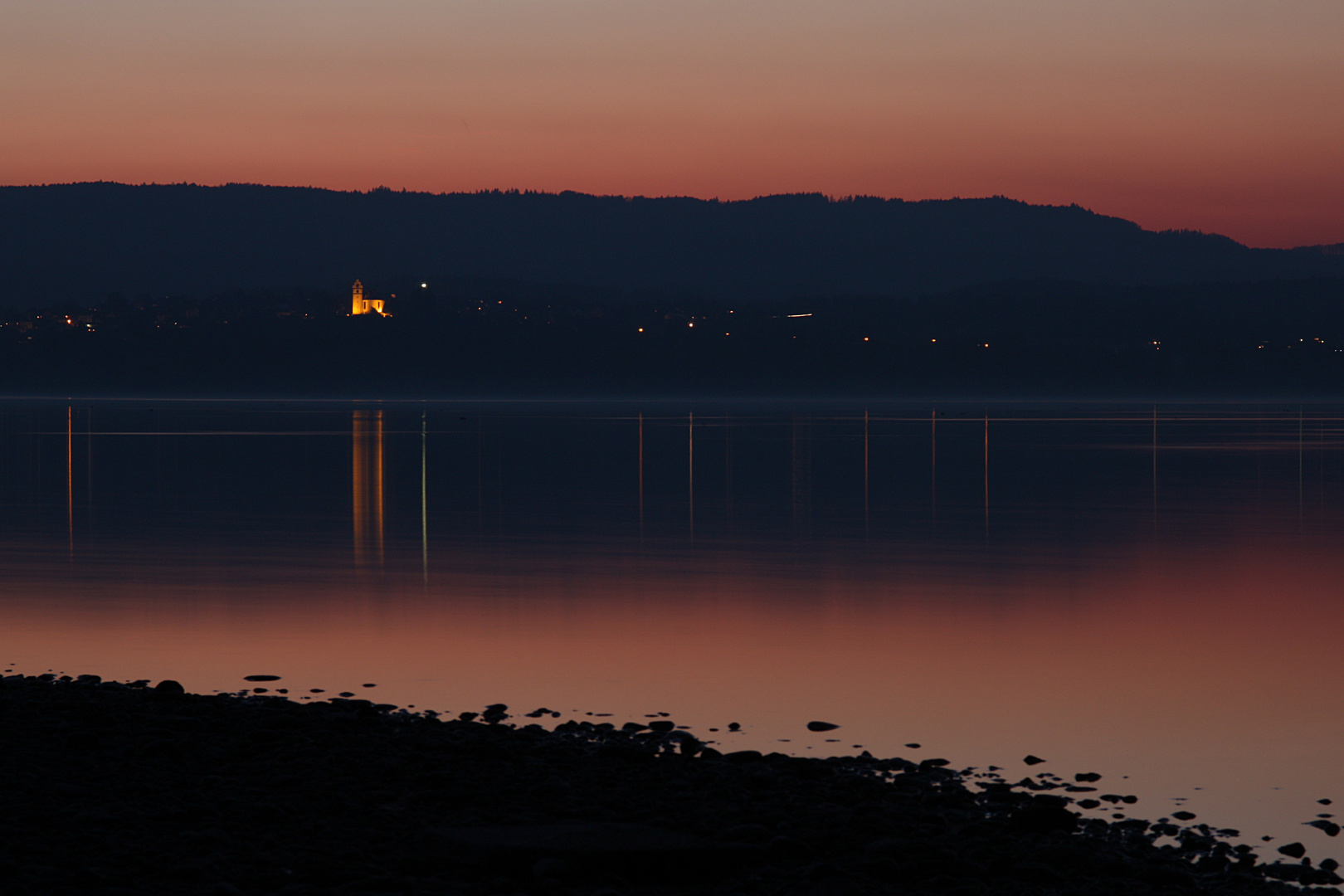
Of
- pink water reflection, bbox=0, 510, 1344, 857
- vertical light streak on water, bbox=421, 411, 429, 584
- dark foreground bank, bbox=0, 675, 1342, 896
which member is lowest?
vertical light streak on water, bbox=421, 411, 429, 584

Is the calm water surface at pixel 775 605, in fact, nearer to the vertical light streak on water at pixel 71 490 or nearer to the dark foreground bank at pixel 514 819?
the vertical light streak on water at pixel 71 490

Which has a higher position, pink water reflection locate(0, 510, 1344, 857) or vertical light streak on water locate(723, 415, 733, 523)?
pink water reflection locate(0, 510, 1344, 857)

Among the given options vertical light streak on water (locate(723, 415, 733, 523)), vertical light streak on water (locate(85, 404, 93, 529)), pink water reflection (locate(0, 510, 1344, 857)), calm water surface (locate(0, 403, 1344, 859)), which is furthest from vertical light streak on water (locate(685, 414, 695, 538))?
vertical light streak on water (locate(85, 404, 93, 529))

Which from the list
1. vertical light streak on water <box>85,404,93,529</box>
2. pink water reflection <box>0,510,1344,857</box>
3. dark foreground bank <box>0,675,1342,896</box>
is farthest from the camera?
vertical light streak on water <box>85,404,93,529</box>

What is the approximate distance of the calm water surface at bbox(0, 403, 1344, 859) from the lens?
11664mm

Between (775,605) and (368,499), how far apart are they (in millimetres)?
16733

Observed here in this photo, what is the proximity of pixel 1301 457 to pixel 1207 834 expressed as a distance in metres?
44.4

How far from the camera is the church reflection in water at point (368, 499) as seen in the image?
22.6 metres

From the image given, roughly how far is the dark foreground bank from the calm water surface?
845 mm

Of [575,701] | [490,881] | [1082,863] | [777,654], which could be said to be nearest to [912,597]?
[777,654]

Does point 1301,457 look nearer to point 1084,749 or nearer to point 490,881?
point 1084,749

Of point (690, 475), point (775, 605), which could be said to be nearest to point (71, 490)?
point (690, 475)

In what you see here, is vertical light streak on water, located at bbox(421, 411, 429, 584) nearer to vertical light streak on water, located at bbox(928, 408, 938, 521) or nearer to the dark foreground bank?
vertical light streak on water, located at bbox(928, 408, 938, 521)

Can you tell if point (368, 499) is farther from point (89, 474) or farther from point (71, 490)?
point (89, 474)
